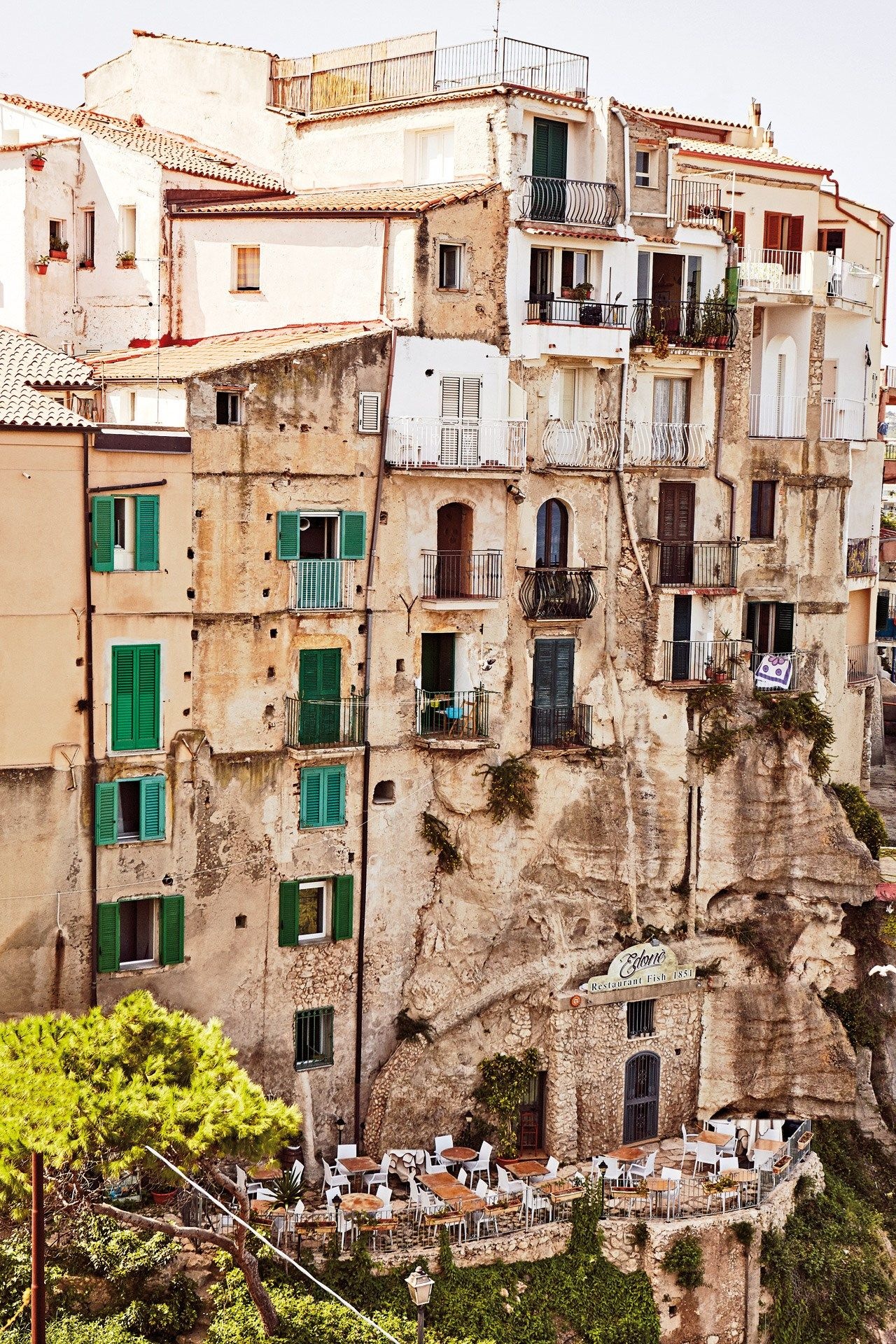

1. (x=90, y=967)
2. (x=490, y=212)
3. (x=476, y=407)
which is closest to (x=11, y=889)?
(x=90, y=967)

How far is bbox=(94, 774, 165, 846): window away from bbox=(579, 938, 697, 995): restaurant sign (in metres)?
11.0

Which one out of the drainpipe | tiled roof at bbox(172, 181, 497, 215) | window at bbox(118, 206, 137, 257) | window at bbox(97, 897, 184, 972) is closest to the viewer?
window at bbox(97, 897, 184, 972)

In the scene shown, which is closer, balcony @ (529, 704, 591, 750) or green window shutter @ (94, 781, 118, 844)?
green window shutter @ (94, 781, 118, 844)

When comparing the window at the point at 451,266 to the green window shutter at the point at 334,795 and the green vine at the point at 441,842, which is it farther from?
the green vine at the point at 441,842

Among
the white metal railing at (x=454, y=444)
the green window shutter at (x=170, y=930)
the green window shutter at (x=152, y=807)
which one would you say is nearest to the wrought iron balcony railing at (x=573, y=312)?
the white metal railing at (x=454, y=444)

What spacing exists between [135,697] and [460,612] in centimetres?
771

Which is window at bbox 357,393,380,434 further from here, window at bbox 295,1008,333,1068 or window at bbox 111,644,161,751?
window at bbox 295,1008,333,1068

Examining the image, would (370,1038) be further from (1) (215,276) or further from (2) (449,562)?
(1) (215,276)

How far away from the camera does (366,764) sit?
42.3 metres

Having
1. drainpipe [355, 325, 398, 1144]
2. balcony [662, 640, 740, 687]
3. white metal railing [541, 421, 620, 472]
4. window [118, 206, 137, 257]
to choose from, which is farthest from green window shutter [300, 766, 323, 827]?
window [118, 206, 137, 257]

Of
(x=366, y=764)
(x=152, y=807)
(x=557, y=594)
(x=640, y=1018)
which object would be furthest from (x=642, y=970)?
(x=152, y=807)

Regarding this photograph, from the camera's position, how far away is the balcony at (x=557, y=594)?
44.1 m

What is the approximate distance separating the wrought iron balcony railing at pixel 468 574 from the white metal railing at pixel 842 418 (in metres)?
10.8

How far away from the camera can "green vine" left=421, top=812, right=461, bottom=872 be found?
143 ft
